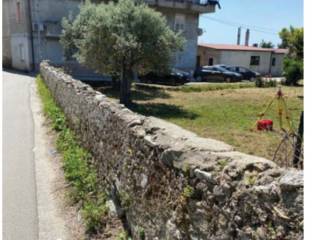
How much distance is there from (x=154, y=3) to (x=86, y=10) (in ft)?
40.0

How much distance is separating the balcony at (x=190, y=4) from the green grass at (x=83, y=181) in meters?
24.1

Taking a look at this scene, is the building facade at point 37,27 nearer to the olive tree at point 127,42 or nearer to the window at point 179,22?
the window at point 179,22

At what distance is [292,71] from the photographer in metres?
30.4

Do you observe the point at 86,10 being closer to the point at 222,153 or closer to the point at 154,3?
the point at 154,3

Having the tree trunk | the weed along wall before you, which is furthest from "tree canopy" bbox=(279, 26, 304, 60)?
the weed along wall

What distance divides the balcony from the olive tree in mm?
13953

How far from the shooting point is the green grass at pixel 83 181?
489 centimetres

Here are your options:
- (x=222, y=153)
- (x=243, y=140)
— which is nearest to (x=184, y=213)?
(x=222, y=153)

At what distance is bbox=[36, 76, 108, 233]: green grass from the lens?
489 centimetres

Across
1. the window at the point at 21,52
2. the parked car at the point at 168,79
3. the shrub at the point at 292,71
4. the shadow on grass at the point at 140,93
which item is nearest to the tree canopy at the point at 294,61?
the shrub at the point at 292,71

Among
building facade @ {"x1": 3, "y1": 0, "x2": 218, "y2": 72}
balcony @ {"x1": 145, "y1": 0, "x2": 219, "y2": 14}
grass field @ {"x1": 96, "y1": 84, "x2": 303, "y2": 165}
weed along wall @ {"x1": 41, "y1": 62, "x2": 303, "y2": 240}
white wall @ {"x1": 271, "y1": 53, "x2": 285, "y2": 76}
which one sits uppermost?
balcony @ {"x1": 145, "y1": 0, "x2": 219, "y2": 14}

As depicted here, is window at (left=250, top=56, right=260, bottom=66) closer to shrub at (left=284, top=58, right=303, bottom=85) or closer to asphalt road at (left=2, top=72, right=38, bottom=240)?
shrub at (left=284, top=58, right=303, bottom=85)
